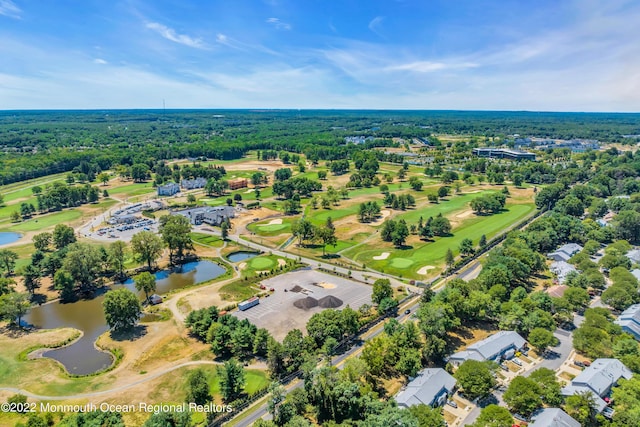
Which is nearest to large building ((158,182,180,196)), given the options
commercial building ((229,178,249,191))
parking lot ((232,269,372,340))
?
commercial building ((229,178,249,191))

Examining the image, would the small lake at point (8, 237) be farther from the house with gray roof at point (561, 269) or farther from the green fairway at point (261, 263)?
the house with gray roof at point (561, 269)

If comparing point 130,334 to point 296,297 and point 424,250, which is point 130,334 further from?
point 424,250

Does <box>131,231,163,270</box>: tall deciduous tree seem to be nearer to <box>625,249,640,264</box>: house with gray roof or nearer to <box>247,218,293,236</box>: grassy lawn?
<box>247,218,293,236</box>: grassy lawn

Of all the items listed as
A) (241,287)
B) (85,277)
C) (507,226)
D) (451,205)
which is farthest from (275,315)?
(451,205)

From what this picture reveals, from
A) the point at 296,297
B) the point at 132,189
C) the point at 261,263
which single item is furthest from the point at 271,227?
the point at 132,189

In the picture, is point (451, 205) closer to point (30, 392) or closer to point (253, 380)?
point (253, 380)

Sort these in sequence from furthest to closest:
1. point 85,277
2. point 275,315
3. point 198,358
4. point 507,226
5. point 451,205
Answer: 1. point 451,205
2. point 507,226
3. point 85,277
4. point 275,315
5. point 198,358

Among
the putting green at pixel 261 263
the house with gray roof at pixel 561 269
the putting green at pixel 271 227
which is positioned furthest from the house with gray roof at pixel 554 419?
the putting green at pixel 271 227
